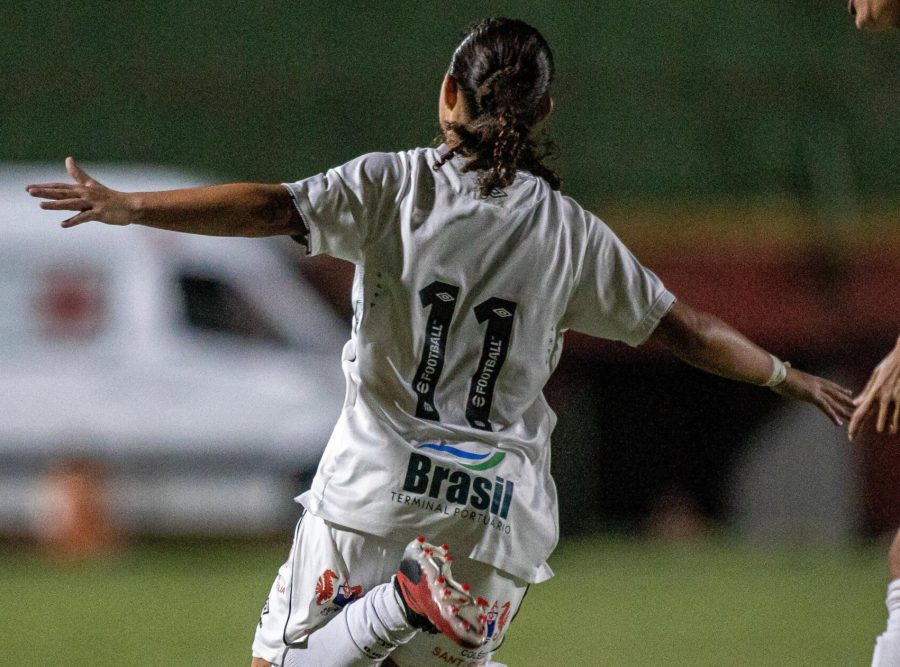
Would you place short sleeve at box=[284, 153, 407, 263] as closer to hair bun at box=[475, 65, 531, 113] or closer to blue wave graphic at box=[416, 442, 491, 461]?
hair bun at box=[475, 65, 531, 113]

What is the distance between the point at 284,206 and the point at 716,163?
9.99 meters

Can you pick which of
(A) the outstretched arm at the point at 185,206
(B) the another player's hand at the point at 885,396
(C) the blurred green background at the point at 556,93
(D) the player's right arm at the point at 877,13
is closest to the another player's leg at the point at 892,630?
(B) the another player's hand at the point at 885,396

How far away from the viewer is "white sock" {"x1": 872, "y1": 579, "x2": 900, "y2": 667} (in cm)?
361

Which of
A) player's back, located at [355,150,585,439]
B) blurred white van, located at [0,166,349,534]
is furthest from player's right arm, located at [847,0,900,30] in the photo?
blurred white van, located at [0,166,349,534]

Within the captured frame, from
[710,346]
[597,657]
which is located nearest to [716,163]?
[597,657]

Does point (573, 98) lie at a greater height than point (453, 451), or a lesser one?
lesser

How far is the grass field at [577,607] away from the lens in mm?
6594

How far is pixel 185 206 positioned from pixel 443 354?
2.31 feet

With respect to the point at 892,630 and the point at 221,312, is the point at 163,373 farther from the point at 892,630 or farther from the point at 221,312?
the point at 892,630

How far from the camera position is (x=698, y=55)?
13.1 m

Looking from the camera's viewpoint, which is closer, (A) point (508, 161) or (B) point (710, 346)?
(A) point (508, 161)

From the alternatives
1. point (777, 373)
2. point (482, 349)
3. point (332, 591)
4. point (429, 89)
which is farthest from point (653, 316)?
point (429, 89)

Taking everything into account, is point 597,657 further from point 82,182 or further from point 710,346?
point 82,182

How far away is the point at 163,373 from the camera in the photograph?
9.72m
